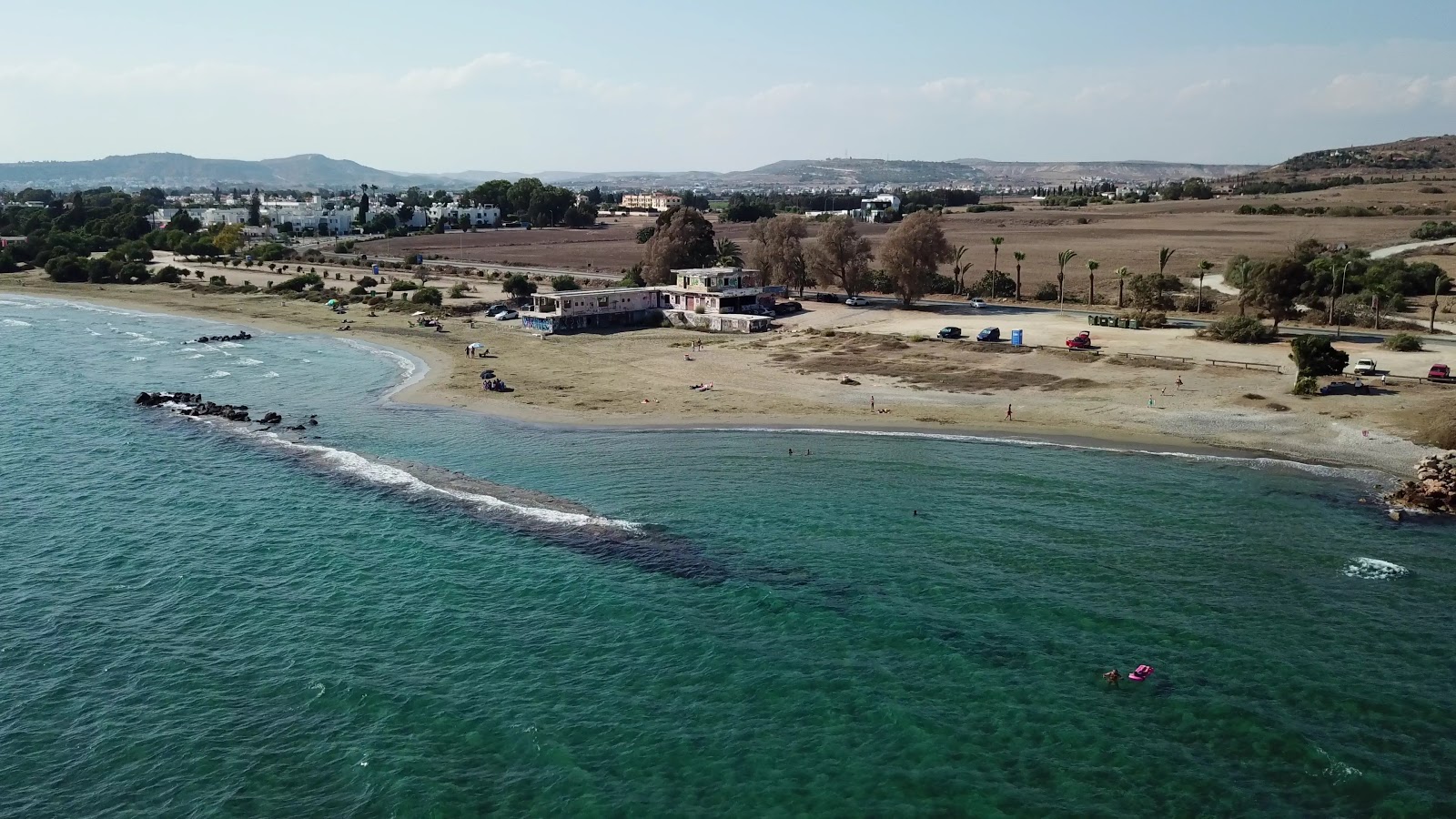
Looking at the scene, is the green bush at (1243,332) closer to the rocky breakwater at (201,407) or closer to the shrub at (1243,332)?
the shrub at (1243,332)

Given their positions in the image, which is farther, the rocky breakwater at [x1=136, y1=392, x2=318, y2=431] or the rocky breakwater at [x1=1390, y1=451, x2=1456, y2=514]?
the rocky breakwater at [x1=136, y1=392, x2=318, y2=431]

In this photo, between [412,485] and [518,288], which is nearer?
[412,485]

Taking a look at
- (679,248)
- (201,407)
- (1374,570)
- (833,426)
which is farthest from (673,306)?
(1374,570)

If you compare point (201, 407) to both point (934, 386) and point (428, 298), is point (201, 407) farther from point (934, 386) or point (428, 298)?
point (934, 386)

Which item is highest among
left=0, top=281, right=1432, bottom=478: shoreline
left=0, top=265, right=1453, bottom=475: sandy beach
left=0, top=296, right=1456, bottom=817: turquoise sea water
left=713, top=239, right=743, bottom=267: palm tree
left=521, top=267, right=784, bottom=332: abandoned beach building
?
left=713, top=239, right=743, bottom=267: palm tree

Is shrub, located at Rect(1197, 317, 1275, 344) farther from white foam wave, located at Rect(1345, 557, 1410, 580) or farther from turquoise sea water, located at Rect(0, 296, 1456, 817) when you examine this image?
white foam wave, located at Rect(1345, 557, 1410, 580)

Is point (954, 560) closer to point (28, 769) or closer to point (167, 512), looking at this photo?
point (28, 769)

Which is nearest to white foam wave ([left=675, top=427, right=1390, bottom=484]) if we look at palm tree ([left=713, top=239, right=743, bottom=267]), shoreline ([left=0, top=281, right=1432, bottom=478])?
shoreline ([left=0, top=281, right=1432, bottom=478])
